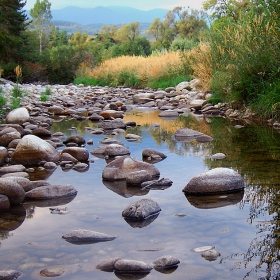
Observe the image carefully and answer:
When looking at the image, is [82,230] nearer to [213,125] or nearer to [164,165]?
[164,165]

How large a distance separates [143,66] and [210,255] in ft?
49.8

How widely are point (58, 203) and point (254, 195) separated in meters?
1.46

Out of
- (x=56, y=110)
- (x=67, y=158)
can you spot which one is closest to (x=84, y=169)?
(x=67, y=158)

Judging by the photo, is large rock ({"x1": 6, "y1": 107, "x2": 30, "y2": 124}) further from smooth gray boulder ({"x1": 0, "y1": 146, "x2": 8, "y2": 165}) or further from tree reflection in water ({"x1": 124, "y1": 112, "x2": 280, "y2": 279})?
smooth gray boulder ({"x1": 0, "y1": 146, "x2": 8, "y2": 165})

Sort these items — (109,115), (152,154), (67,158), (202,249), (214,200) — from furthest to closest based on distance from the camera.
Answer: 1. (109,115)
2. (152,154)
3. (67,158)
4. (214,200)
5. (202,249)

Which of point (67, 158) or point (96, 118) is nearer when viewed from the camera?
point (67, 158)

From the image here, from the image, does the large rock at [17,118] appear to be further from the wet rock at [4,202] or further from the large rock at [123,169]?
the wet rock at [4,202]

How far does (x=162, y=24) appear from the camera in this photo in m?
55.4

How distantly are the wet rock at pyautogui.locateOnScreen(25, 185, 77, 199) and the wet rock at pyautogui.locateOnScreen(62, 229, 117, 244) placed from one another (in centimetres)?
81

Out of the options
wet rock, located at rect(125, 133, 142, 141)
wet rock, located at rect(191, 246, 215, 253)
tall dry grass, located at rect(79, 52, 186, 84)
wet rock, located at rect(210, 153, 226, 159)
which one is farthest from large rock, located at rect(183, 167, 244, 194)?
tall dry grass, located at rect(79, 52, 186, 84)

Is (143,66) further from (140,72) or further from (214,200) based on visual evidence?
(214,200)

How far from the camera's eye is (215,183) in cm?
332

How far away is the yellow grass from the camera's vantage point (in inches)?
599

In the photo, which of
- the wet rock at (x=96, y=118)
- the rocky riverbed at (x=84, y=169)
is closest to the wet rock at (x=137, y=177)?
the rocky riverbed at (x=84, y=169)
